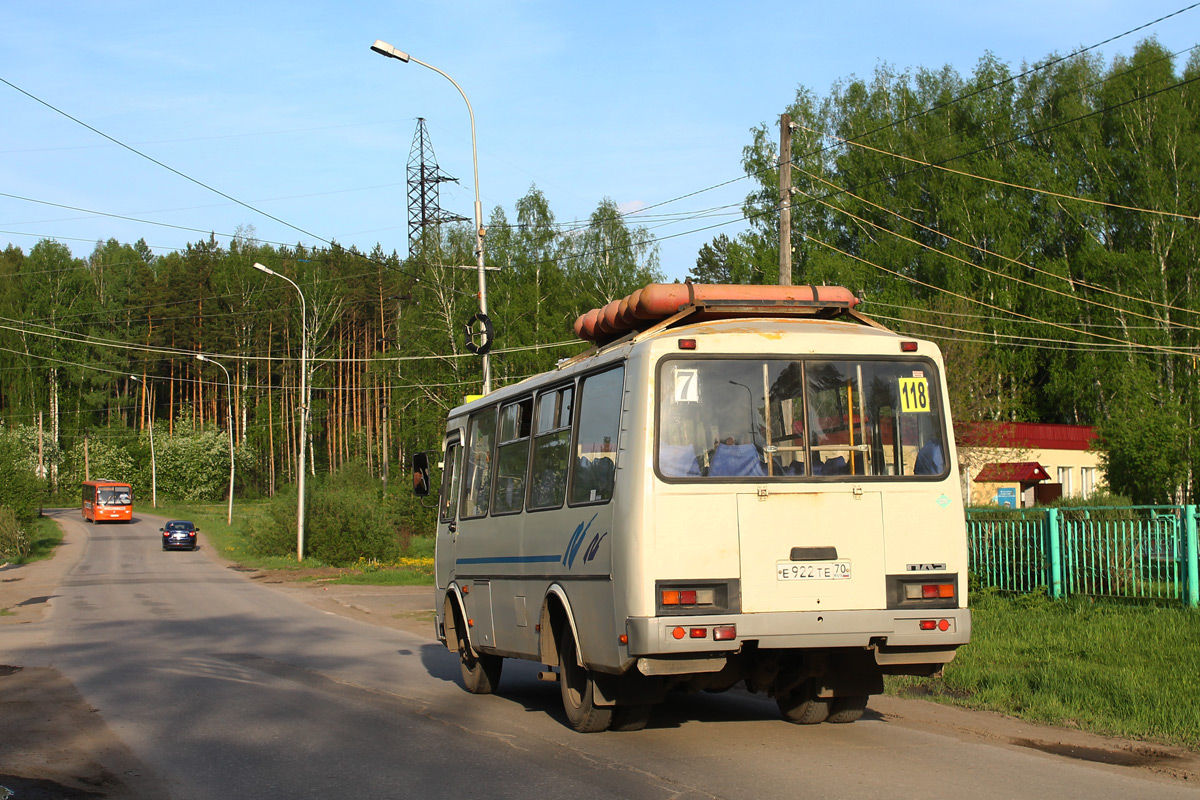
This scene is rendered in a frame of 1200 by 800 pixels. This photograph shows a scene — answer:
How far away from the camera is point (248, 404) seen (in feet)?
294

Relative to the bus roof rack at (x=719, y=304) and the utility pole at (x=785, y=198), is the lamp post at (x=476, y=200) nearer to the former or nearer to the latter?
the utility pole at (x=785, y=198)

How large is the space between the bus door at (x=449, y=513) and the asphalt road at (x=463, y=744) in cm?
119

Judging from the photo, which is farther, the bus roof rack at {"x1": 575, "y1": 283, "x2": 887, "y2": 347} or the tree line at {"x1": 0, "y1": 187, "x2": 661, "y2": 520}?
the tree line at {"x1": 0, "y1": 187, "x2": 661, "y2": 520}

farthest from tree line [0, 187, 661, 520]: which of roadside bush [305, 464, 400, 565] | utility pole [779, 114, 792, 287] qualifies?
utility pole [779, 114, 792, 287]

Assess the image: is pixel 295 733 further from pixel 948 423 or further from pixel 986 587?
pixel 986 587

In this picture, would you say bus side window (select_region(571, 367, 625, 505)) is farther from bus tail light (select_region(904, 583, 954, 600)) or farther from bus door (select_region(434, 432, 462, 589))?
bus door (select_region(434, 432, 462, 589))

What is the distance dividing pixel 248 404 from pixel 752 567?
86.9 m

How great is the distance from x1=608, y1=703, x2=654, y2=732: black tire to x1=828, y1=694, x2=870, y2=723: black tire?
1409mm

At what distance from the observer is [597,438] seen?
8164 mm

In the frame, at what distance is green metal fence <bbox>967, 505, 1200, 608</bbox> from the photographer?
13195 millimetres

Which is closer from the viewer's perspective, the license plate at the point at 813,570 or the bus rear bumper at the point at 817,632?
the bus rear bumper at the point at 817,632

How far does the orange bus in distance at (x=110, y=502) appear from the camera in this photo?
236 feet

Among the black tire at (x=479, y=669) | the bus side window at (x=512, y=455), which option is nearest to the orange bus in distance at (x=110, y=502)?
the black tire at (x=479, y=669)

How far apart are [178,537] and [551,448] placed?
4868 centimetres
